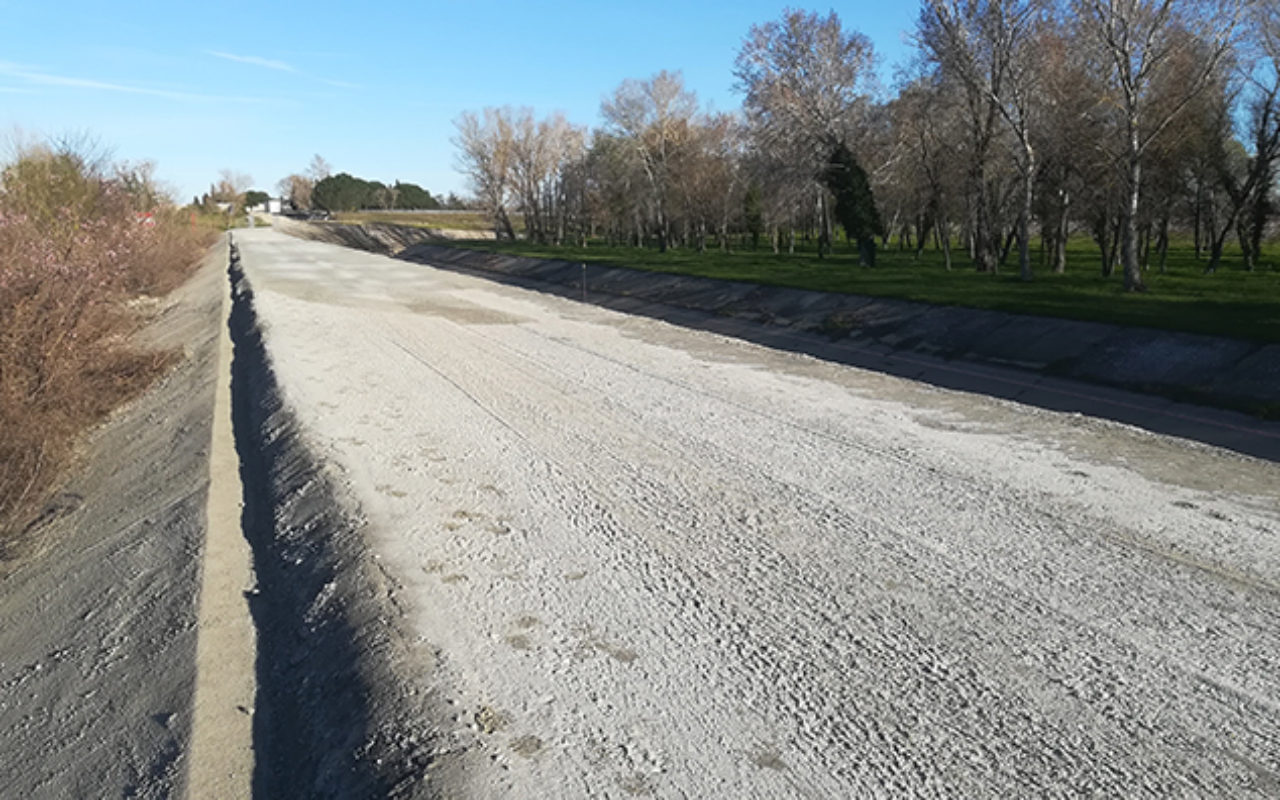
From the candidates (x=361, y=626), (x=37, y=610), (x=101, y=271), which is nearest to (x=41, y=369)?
(x=101, y=271)

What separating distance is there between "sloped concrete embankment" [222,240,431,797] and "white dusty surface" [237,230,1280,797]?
22 cm

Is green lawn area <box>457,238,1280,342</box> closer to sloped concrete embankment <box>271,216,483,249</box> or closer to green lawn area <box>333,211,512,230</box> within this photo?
sloped concrete embankment <box>271,216,483,249</box>

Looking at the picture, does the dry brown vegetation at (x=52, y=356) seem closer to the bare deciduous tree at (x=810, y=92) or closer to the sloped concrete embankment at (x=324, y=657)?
the sloped concrete embankment at (x=324, y=657)

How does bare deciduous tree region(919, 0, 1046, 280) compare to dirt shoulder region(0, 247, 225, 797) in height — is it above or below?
above

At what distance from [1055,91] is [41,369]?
83.0 feet

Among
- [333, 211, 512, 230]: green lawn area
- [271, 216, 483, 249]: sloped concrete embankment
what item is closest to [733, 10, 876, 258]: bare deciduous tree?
[271, 216, 483, 249]: sloped concrete embankment

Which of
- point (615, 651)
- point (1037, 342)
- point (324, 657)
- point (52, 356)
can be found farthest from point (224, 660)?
point (1037, 342)

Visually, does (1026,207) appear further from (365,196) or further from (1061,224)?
(365,196)

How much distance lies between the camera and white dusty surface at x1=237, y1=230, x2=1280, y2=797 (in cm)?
395

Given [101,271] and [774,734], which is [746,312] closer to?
[101,271]

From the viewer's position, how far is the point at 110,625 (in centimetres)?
670

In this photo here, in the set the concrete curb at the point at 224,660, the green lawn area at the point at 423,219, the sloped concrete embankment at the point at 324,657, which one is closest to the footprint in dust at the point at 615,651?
the sloped concrete embankment at the point at 324,657

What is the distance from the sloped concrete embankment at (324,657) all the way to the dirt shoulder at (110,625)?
45 centimetres

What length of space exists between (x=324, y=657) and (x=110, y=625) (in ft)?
8.36
